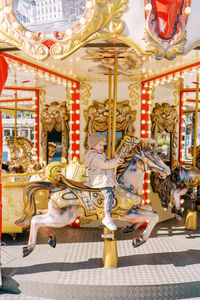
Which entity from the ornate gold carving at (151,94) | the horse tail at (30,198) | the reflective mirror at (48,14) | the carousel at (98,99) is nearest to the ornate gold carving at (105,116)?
the carousel at (98,99)

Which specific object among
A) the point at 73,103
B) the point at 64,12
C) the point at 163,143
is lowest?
the point at 163,143

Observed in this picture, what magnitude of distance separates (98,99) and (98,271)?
3283 millimetres

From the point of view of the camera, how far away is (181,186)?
16.4 ft

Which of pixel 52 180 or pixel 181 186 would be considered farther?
pixel 181 186

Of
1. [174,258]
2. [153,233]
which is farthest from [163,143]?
[174,258]

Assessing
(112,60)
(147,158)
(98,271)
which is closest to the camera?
(98,271)

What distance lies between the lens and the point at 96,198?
349 centimetres

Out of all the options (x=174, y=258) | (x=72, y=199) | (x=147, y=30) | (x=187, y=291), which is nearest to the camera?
(x=147, y=30)

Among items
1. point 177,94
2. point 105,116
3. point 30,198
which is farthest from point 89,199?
point 177,94

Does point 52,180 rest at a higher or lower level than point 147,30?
lower

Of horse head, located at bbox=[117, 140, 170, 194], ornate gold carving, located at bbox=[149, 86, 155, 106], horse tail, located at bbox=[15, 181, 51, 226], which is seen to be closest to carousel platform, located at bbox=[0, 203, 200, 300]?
horse tail, located at bbox=[15, 181, 51, 226]

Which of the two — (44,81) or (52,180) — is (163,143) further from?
(52,180)

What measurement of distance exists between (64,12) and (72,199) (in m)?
2.14

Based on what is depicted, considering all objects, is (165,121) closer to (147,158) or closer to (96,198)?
(147,158)
